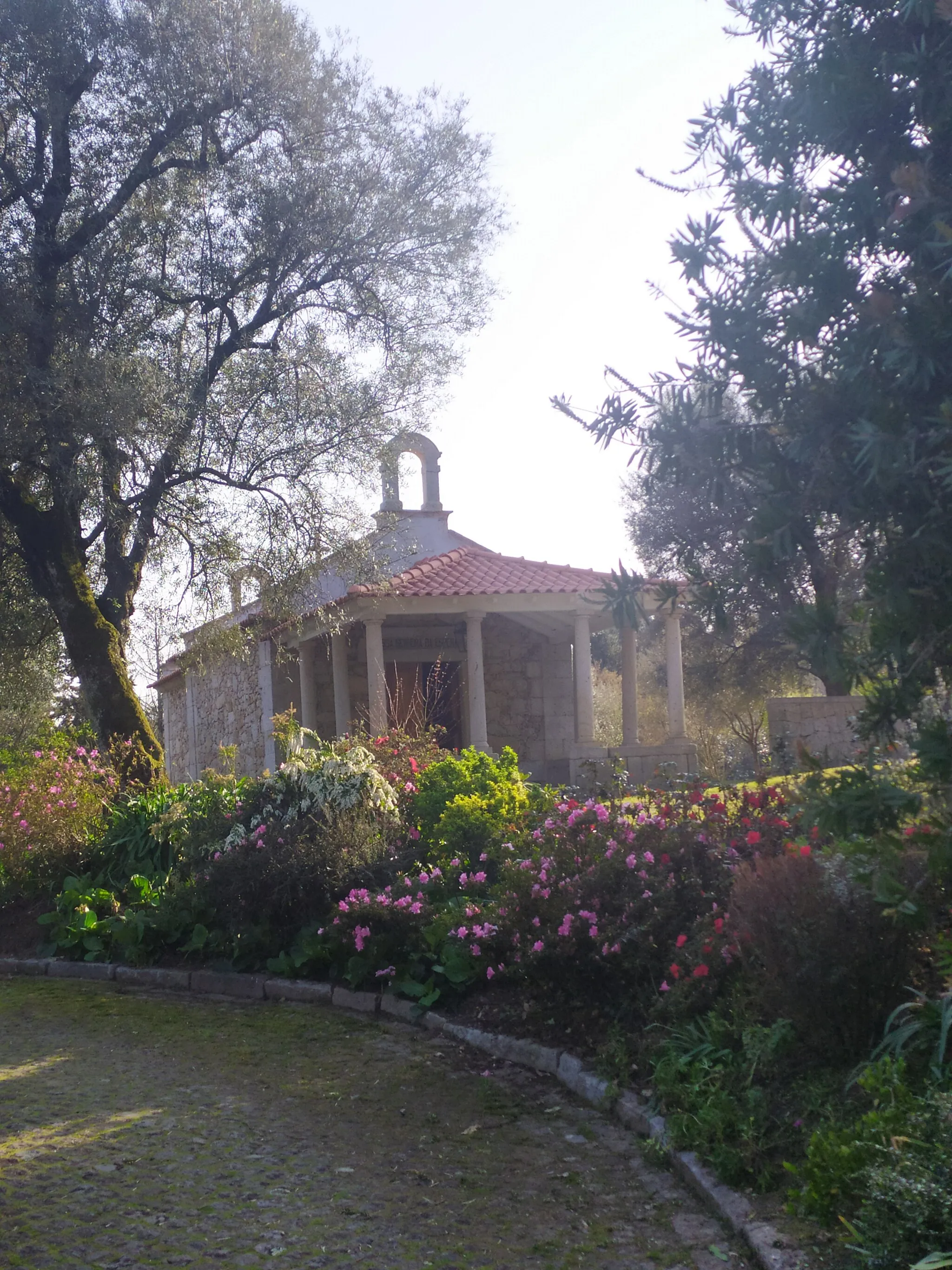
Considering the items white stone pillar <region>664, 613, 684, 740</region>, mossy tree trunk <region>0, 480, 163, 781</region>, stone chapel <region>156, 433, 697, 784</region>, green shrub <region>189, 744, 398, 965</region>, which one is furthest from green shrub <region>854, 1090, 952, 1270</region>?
white stone pillar <region>664, 613, 684, 740</region>

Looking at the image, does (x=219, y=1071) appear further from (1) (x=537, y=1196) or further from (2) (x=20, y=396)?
(2) (x=20, y=396)

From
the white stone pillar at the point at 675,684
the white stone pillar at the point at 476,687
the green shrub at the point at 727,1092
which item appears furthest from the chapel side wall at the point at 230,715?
the green shrub at the point at 727,1092

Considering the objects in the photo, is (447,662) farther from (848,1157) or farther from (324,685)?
(848,1157)

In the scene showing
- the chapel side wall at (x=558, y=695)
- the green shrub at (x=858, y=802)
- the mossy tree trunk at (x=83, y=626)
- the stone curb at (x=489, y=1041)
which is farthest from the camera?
the chapel side wall at (x=558, y=695)

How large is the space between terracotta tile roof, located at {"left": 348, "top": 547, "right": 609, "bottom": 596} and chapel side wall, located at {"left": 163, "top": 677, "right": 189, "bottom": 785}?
10205mm

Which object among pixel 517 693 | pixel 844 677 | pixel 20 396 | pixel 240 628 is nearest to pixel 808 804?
pixel 844 677

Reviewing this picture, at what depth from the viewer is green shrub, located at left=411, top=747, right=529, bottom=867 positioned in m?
7.61

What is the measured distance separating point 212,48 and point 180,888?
363 inches

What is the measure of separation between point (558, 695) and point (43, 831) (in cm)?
1234

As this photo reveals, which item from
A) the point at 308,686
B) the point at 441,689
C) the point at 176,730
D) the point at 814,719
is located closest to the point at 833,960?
the point at 814,719

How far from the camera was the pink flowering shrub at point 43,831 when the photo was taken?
990cm

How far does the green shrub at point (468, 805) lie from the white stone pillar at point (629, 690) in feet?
35.7

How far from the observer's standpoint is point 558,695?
69.0ft

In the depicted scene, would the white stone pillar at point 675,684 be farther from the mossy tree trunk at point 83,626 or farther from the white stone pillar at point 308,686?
the mossy tree trunk at point 83,626
